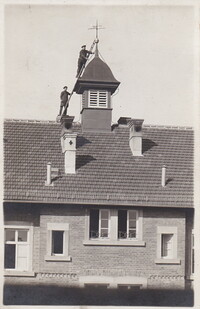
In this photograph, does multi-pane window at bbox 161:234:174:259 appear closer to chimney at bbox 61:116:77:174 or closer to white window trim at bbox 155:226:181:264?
white window trim at bbox 155:226:181:264

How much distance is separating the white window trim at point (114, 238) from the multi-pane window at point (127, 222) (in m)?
0.07

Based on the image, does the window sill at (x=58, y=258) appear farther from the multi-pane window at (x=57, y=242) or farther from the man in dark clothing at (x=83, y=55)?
the man in dark clothing at (x=83, y=55)

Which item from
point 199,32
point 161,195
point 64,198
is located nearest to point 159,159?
point 161,195

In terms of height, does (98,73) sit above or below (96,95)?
above

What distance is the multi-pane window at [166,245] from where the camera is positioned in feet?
44.5

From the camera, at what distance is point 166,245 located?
1369cm

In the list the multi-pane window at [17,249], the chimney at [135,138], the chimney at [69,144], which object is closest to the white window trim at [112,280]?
the multi-pane window at [17,249]

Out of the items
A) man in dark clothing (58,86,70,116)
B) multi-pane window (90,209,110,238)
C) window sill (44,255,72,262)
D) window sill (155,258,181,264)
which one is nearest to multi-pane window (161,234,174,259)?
window sill (155,258,181,264)

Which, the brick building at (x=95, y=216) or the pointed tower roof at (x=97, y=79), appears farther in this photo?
the pointed tower roof at (x=97, y=79)

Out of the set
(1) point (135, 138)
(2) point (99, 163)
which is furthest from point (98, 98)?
(2) point (99, 163)

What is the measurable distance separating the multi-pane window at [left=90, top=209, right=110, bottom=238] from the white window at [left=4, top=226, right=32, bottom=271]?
1064mm

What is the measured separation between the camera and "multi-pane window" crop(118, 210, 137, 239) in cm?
1373

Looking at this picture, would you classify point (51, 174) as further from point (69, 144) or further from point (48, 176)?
point (69, 144)

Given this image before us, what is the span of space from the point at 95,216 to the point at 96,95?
2.81 meters
